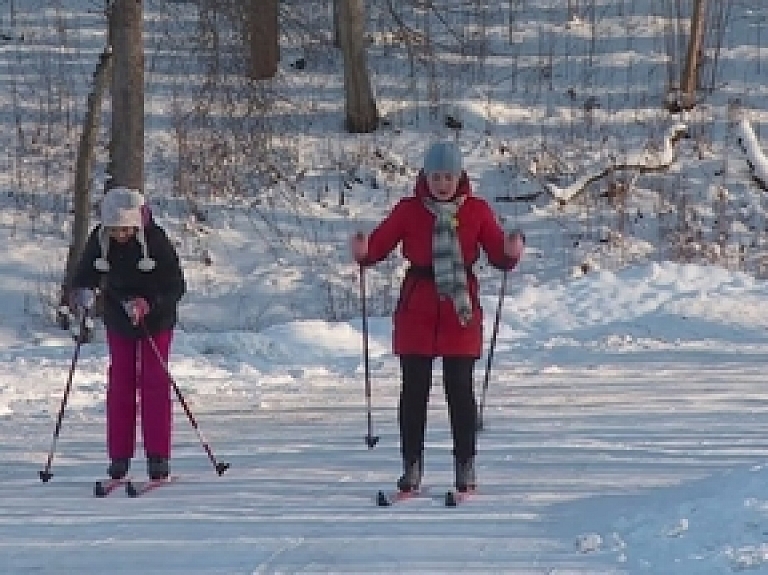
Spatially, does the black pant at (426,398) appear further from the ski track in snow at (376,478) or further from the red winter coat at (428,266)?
the ski track in snow at (376,478)

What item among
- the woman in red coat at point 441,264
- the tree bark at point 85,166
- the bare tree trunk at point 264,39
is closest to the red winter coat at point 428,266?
the woman in red coat at point 441,264

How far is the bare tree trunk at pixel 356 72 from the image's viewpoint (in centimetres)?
2102

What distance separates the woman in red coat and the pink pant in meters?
1.42

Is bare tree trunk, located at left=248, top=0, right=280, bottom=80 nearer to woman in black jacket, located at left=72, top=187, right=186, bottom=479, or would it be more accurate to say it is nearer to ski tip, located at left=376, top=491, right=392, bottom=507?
woman in black jacket, located at left=72, top=187, right=186, bottom=479

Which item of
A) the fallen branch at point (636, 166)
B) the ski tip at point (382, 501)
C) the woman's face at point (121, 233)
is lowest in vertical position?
the fallen branch at point (636, 166)

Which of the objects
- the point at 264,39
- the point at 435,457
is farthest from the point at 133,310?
the point at 264,39

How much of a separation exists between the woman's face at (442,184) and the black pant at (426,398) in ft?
2.64

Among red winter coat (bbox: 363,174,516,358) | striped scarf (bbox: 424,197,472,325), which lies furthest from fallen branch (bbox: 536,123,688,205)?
striped scarf (bbox: 424,197,472,325)

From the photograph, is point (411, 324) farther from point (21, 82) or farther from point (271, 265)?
point (21, 82)

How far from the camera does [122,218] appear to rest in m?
7.23

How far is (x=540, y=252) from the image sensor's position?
19.1m

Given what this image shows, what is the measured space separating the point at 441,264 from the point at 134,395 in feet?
6.75

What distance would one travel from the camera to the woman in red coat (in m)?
6.68

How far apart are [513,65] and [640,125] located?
2.84 m
